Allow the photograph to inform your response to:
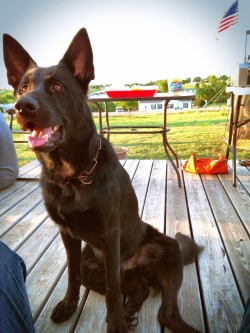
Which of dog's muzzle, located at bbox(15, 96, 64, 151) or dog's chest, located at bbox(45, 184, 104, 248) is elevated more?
dog's muzzle, located at bbox(15, 96, 64, 151)

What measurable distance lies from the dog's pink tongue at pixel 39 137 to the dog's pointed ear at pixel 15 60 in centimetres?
37

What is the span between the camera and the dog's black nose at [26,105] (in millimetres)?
897

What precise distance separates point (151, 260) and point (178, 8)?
198 inches

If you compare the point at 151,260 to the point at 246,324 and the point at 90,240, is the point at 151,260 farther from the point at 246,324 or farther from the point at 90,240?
the point at 246,324

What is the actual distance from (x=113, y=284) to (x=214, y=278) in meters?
0.67

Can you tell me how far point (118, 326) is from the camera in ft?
3.87

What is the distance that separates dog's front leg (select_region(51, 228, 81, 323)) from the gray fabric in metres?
1.95

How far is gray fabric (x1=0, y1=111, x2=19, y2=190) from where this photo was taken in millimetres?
2928

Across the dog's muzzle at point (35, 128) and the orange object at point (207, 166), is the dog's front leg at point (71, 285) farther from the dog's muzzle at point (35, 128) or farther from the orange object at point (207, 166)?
the orange object at point (207, 166)

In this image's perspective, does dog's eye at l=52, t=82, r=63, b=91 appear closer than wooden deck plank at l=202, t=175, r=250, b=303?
Yes

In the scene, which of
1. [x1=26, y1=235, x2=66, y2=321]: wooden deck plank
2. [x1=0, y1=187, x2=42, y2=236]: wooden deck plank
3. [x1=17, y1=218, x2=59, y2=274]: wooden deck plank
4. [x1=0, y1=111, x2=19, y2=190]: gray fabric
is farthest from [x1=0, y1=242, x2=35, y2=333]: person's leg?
[x1=0, y1=111, x2=19, y2=190]: gray fabric

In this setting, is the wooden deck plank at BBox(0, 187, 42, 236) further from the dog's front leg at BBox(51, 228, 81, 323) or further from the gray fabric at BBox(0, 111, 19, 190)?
the dog's front leg at BBox(51, 228, 81, 323)

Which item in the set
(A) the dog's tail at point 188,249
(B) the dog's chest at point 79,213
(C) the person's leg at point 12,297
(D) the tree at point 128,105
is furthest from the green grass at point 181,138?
(C) the person's leg at point 12,297

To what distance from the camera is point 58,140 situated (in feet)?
3.42
